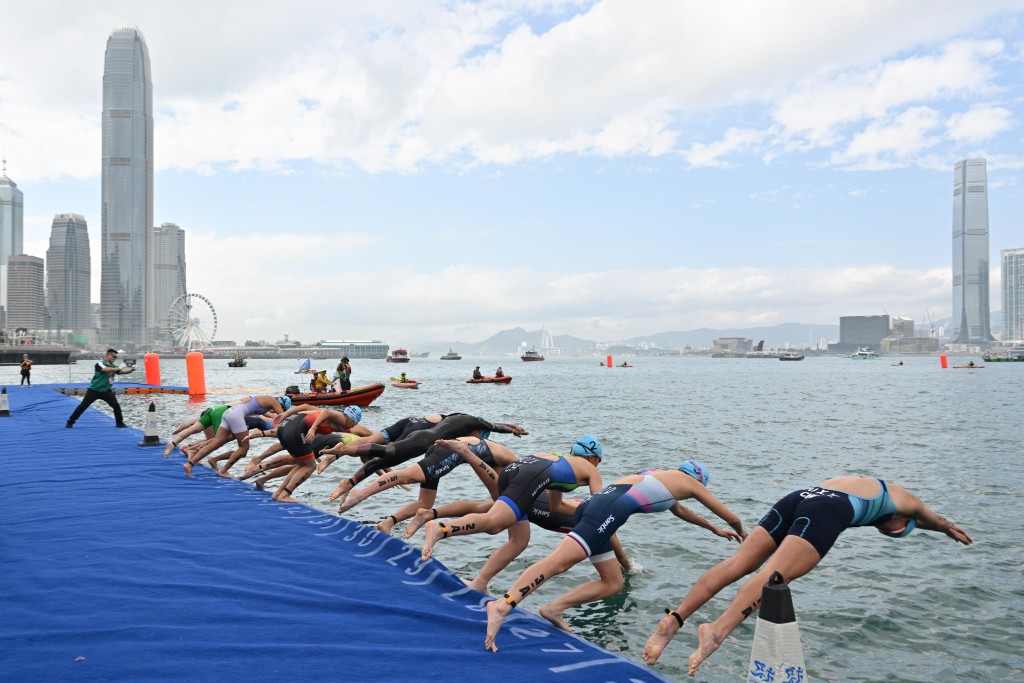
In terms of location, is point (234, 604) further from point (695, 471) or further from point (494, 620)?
point (695, 471)

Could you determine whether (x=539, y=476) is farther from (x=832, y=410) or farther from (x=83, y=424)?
(x=832, y=410)

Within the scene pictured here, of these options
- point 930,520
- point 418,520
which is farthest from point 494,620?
point 930,520

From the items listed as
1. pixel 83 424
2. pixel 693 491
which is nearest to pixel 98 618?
pixel 693 491

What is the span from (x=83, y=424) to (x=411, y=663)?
19432mm

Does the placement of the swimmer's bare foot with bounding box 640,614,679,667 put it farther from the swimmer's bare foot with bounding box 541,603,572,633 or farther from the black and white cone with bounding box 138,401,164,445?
the black and white cone with bounding box 138,401,164,445

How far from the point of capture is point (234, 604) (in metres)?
5.57

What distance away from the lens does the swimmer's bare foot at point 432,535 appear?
20.0 ft

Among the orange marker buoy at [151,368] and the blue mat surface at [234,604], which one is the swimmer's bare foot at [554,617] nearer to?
the blue mat surface at [234,604]

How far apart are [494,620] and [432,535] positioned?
139 cm

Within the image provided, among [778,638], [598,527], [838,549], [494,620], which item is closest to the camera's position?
[778,638]

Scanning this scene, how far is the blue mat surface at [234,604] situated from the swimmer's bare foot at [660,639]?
0.14 m

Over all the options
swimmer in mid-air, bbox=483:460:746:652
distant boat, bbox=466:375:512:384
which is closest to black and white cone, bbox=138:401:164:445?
swimmer in mid-air, bbox=483:460:746:652

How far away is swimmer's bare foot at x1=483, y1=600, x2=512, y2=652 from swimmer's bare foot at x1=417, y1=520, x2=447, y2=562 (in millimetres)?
1146

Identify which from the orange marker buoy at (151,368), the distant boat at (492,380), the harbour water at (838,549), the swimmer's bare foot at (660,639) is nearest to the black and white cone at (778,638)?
the swimmer's bare foot at (660,639)
